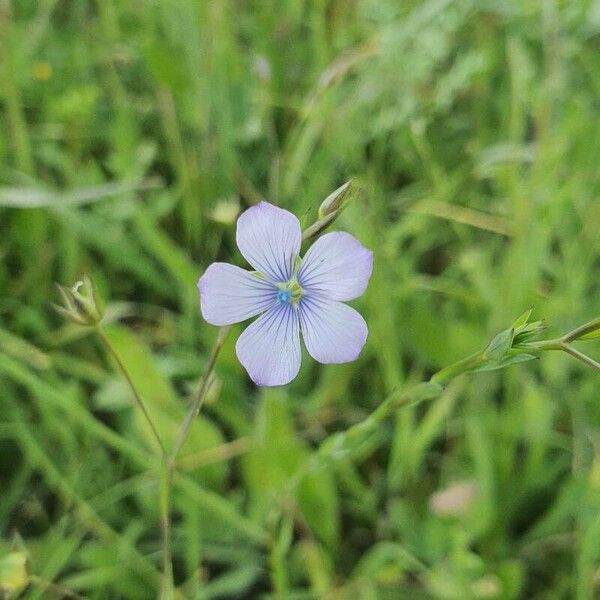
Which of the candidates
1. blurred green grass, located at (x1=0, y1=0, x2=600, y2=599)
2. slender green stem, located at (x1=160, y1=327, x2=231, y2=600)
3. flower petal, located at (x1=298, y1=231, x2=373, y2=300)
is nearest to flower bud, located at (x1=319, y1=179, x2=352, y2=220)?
flower petal, located at (x1=298, y1=231, x2=373, y2=300)

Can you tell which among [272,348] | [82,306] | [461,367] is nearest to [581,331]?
[461,367]

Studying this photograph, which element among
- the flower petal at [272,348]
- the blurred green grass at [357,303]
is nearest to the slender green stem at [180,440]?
the flower petal at [272,348]

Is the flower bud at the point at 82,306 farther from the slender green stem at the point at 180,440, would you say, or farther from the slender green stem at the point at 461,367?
the slender green stem at the point at 461,367

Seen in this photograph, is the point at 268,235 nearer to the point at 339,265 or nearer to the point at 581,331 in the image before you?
the point at 339,265

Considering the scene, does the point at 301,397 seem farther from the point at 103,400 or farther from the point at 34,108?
the point at 34,108

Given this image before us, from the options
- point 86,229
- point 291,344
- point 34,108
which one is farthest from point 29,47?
point 291,344

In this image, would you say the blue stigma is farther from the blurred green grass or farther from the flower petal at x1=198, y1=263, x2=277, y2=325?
the blurred green grass
